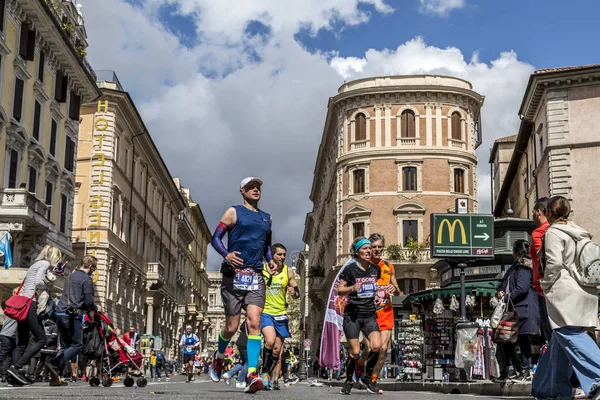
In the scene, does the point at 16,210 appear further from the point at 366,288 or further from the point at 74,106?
the point at 366,288

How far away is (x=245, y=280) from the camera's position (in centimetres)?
840

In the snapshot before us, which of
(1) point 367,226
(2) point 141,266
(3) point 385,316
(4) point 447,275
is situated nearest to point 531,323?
(3) point 385,316

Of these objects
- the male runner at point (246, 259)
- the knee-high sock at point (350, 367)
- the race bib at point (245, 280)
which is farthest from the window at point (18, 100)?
the race bib at point (245, 280)

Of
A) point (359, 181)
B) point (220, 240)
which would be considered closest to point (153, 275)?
point (359, 181)

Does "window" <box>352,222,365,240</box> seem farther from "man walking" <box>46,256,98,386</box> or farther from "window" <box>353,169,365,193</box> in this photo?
"man walking" <box>46,256,98,386</box>

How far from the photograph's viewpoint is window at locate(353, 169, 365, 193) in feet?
178

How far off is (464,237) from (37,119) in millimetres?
18369

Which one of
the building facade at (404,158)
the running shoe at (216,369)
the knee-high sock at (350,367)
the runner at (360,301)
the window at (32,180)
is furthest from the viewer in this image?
the building facade at (404,158)

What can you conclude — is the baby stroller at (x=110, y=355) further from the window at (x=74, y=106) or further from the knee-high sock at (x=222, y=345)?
the window at (x=74, y=106)

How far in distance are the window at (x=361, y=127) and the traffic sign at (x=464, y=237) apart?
1290 inches

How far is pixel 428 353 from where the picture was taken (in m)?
20.9

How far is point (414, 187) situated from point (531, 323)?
42713 millimetres

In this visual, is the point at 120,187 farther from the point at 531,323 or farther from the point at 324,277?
the point at 531,323

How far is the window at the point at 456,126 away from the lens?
53.8 meters
